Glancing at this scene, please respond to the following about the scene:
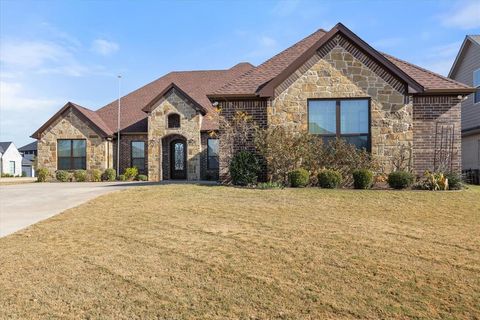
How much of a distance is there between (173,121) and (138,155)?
3329mm

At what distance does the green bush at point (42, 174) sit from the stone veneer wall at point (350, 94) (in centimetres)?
1587

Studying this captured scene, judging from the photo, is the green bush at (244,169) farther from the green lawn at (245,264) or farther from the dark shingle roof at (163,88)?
the dark shingle roof at (163,88)

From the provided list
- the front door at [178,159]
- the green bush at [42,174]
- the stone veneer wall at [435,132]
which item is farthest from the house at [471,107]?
the green bush at [42,174]

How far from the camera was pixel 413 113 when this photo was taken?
13.3 metres

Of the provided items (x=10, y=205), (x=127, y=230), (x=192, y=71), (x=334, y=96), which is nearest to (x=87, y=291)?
(x=127, y=230)

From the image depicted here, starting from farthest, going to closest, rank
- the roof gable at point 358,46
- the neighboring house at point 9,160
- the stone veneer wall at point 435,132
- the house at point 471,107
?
the neighboring house at point 9,160 < the house at point 471,107 < the stone veneer wall at point 435,132 < the roof gable at point 358,46

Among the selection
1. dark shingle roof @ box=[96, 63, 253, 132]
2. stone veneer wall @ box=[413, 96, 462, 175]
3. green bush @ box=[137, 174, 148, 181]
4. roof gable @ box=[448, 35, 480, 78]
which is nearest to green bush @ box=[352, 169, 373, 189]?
stone veneer wall @ box=[413, 96, 462, 175]

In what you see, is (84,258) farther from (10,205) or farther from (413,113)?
(413,113)

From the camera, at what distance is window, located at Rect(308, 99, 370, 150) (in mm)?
13305

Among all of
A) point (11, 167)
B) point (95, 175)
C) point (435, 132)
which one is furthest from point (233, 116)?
point (11, 167)

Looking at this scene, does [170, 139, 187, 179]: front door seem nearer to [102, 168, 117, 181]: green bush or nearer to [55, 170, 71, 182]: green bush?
[102, 168, 117, 181]: green bush

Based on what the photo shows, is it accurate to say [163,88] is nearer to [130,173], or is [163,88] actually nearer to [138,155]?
[138,155]

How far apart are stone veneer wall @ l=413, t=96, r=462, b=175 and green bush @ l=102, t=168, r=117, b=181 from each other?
53.3 ft

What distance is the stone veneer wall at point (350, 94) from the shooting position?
1305cm
